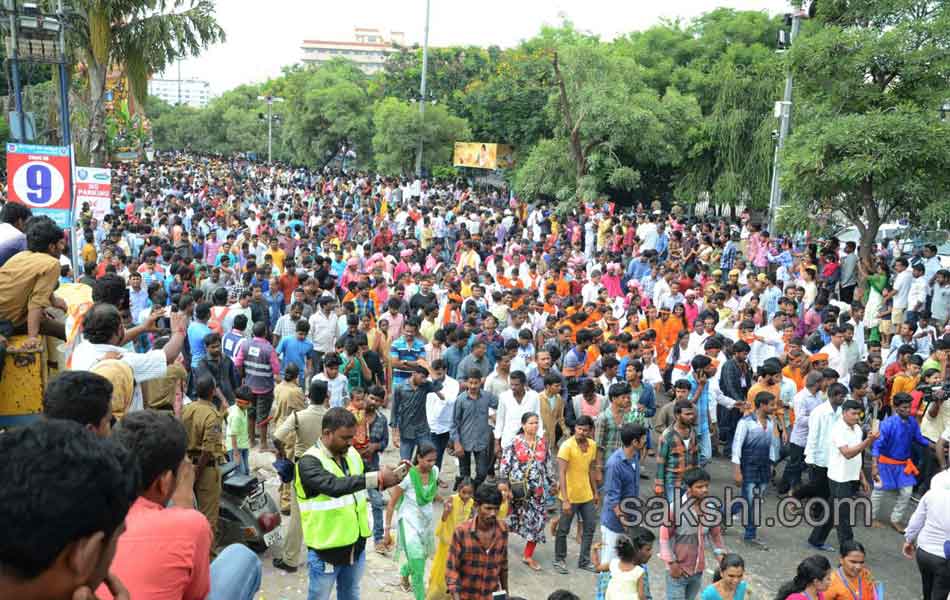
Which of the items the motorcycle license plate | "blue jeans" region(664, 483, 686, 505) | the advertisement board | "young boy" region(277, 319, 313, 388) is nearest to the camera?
"blue jeans" region(664, 483, 686, 505)

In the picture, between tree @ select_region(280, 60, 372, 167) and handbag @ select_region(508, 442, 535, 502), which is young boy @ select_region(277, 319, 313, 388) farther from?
tree @ select_region(280, 60, 372, 167)

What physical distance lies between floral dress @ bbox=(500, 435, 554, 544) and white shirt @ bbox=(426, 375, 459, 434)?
105cm

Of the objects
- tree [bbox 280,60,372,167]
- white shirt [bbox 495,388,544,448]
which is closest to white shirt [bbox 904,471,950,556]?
white shirt [bbox 495,388,544,448]

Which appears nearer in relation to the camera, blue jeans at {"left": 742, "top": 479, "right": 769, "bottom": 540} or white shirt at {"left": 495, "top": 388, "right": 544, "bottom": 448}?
white shirt at {"left": 495, "top": 388, "right": 544, "bottom": 448}

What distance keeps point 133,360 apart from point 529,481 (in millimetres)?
3791

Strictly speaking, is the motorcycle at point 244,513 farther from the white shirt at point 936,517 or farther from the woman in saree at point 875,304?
the woman in saree at point 875,304

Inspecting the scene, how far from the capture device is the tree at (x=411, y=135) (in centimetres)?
3422

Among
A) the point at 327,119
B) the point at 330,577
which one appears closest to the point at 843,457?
the point at 330,577

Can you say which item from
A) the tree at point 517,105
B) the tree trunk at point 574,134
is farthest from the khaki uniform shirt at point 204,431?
the tree at point 517,105

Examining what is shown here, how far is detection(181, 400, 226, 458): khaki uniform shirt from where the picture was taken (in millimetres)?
6273

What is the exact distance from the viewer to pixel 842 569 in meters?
5.77

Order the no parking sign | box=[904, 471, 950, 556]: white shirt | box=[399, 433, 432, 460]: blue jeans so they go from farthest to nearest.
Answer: the no parking sign, box=[399, 433, 432, 460]: blue jeans, box=[904, 471, 950, 556]: white shirt

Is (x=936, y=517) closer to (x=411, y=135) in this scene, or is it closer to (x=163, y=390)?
(x=163, y=390)

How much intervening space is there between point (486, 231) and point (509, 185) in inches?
516
